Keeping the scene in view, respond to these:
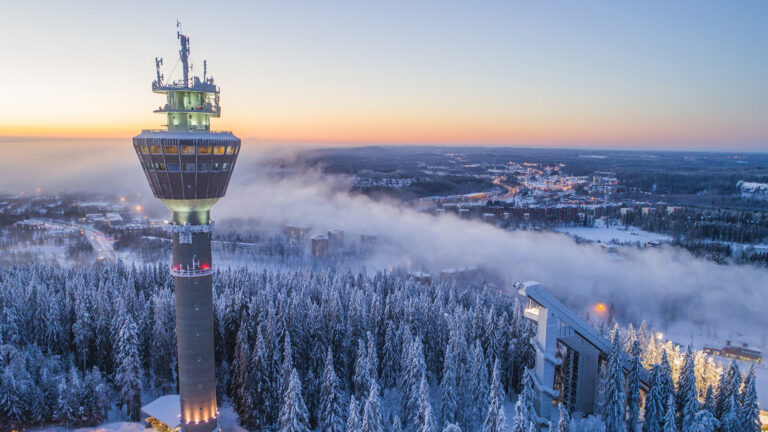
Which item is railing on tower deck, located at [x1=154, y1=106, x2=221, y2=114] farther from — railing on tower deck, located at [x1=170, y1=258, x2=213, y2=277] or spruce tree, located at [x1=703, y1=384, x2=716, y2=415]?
spruce tree, located at [x1=703, y1=384, x2=716, y2=415]

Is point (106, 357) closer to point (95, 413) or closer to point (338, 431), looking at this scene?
point (95, 413)

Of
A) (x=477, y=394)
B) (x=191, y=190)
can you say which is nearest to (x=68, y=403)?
(x=191, y=190)

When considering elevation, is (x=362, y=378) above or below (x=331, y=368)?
below

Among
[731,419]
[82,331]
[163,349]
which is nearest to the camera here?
[731,419]

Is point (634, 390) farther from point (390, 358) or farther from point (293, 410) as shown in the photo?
point (293, 410)

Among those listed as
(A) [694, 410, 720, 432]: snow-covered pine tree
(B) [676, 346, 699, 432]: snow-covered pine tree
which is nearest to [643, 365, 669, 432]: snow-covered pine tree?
(B) [676, 346, 699, 432]: snow-covered pine tree

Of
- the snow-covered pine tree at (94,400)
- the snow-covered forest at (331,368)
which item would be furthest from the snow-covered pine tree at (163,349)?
the snow-covered pine tree at (94,400)

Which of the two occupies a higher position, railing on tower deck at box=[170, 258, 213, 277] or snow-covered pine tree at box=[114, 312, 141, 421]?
railing on tower deck at box=[170, 258, 213, 277]

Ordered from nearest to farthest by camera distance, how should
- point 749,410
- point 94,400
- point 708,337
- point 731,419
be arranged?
point 731,419
point 749,410
point 94,400
point 708,337
